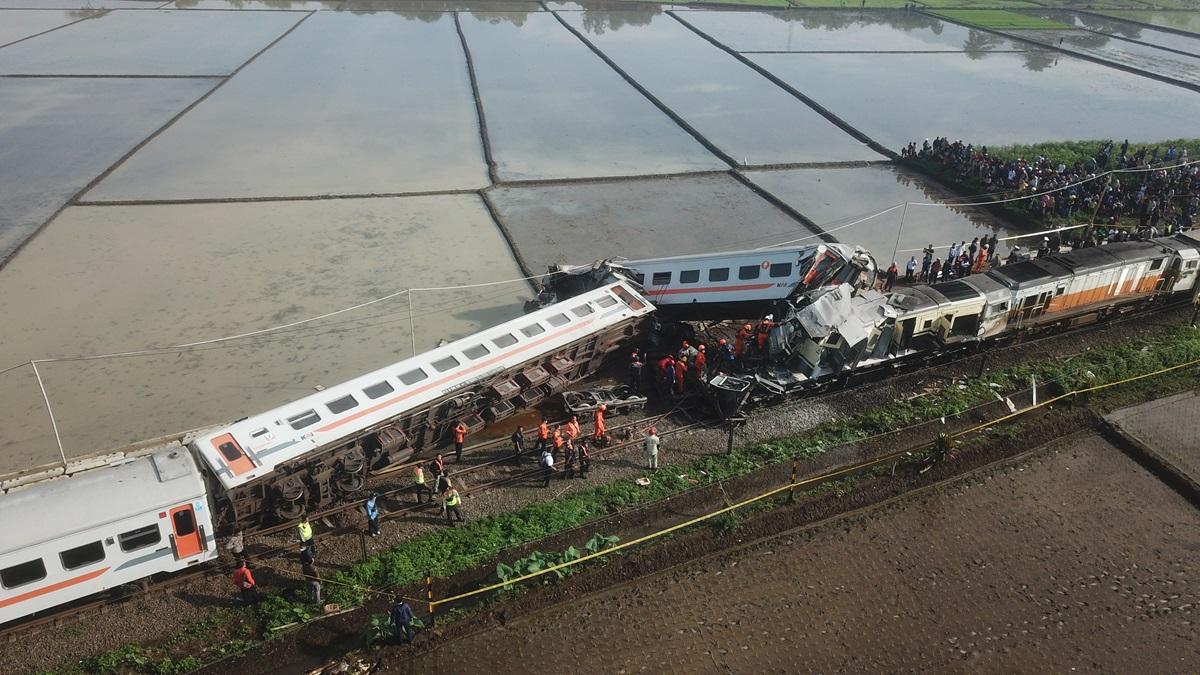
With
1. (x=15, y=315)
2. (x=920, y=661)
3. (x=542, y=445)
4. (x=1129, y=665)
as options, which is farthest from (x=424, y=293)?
(x=1129, y=665)

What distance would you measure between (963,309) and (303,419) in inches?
793

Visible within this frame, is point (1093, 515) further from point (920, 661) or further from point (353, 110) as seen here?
point (353, 110)

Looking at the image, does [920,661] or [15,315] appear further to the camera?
[15,315]

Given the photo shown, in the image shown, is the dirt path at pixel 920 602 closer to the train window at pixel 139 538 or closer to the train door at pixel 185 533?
the train door at pixel 185 533

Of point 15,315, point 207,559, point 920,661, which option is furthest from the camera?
point 15,315

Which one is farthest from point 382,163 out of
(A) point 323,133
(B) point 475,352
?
(B) point 475,352

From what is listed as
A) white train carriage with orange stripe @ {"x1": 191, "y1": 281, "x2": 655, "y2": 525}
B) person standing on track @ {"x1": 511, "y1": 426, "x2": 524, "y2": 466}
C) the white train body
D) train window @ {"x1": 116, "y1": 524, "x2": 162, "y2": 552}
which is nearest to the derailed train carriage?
white train carriage with orange stripe @ {"x1": 191, "y1": 281, "x2": 655, "y2": 525}

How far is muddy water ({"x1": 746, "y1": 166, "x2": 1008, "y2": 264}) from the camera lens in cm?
3528

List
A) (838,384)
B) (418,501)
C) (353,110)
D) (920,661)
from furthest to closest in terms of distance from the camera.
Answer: (353,110)
(838,384)
(418,501)
(920,661)

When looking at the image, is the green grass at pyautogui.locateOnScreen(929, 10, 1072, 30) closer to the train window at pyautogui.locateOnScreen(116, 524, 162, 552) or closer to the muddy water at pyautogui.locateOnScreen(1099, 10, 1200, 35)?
the muddy water at pyautogui.locateOnScreen(1099, 10, 1200, 35)

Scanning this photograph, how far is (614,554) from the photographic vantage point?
17953 millimetres

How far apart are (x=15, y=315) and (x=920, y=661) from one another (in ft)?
101

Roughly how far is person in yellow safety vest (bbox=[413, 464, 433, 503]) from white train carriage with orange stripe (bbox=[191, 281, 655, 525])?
101 cm

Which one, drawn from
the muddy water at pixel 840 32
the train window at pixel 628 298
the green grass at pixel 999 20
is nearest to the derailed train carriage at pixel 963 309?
the train window at pixel 628 298
